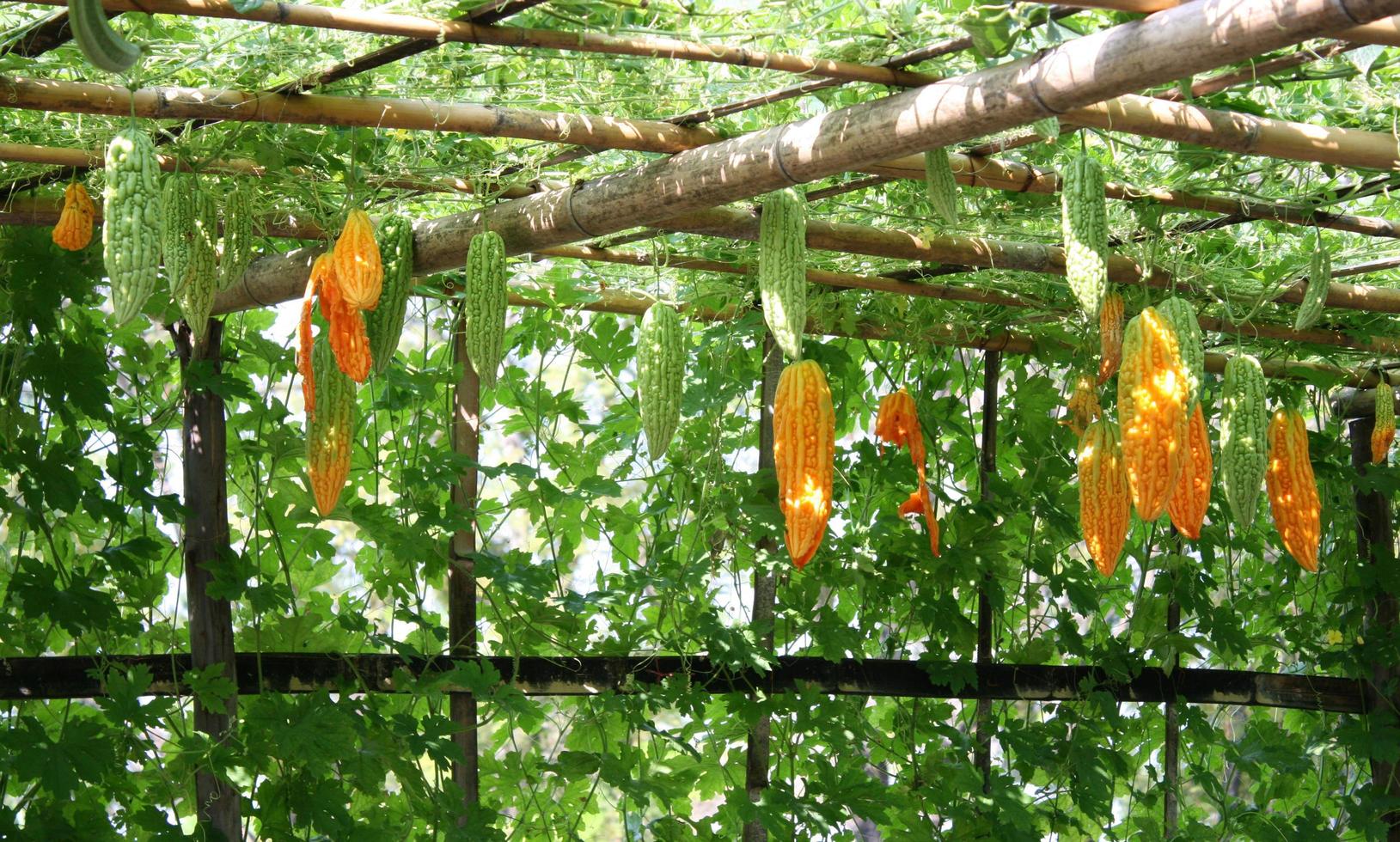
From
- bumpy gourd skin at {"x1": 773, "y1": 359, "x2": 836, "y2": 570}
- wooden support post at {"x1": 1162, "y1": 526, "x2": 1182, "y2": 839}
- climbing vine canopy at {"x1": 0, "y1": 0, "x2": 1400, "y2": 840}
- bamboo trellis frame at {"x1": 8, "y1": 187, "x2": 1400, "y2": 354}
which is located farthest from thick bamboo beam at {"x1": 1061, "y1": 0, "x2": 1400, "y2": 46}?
wooden support post at {"x1": 1162, "y1": 526, "x2": 1182, "y2": 839}

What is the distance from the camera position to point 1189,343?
2.59m

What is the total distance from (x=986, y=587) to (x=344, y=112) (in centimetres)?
293

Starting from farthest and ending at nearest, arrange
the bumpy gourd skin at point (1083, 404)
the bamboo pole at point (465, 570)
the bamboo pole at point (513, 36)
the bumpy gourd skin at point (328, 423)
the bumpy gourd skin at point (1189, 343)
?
1. the bamboo pole at point (465, 570)
2. the bumpy gourd skin at point (1083, 404)
3. the bumpy gourd skin at point (328, 423)
4. the bumpy gourd skin at point (1189, 343)
5. the bamboo pole at point (513, 36)

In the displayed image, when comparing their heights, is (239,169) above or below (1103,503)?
above

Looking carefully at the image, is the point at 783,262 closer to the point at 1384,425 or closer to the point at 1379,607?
the point at 1384,425

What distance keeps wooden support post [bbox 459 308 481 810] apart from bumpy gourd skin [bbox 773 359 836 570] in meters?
1.47

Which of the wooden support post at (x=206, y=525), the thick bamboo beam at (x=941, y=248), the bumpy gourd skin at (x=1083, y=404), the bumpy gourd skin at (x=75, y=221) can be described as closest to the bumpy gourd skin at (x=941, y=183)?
the thick bamboo beam at (x=941, y=248)

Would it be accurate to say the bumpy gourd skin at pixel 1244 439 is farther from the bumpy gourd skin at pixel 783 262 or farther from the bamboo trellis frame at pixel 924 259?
the bumpy gourd skin at pixel 783 262

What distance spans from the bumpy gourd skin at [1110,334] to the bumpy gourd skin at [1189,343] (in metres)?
0.54

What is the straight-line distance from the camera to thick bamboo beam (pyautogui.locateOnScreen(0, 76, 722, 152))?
2.34m

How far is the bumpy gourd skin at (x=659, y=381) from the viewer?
2.72m

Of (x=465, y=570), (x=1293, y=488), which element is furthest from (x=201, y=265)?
(x=1293, y=488)

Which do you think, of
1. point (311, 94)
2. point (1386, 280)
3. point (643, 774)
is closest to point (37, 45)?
point (311, 94)

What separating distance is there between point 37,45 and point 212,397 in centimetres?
151
